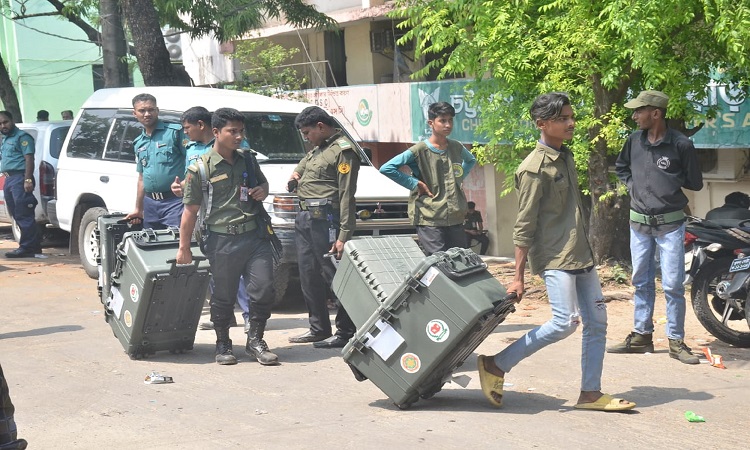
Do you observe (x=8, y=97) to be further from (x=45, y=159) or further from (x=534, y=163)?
(x=534, y=163)

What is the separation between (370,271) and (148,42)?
33.2 ft

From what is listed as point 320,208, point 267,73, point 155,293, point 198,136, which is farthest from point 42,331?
point 267,73

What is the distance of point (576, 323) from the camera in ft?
19.3

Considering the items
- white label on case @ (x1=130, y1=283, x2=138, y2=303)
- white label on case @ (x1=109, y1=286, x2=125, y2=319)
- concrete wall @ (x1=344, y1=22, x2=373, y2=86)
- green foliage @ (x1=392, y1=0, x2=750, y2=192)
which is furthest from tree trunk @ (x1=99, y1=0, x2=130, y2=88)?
white label on case @ (x1=130, y1=283, x2=138, y2=303)

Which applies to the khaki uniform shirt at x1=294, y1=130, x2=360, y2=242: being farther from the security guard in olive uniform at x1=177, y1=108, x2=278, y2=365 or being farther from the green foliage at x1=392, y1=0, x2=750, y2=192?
the green foliage at x1=392, y1=0, x2=750, y2=192

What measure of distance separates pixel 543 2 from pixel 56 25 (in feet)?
99.6

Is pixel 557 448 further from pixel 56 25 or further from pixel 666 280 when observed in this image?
pixel 56 25

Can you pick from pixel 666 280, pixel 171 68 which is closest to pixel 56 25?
pixel 171 68

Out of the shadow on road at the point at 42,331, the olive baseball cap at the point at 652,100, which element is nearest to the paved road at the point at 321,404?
the shadow on road at the point at 42,331

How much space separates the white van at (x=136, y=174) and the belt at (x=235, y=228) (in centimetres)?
188

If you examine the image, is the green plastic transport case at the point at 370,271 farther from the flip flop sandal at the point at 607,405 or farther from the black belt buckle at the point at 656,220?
the black belt buckle at the point at 656,220

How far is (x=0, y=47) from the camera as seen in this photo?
36719 mm

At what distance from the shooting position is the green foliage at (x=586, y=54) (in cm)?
877

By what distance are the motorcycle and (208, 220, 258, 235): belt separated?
3.18m
